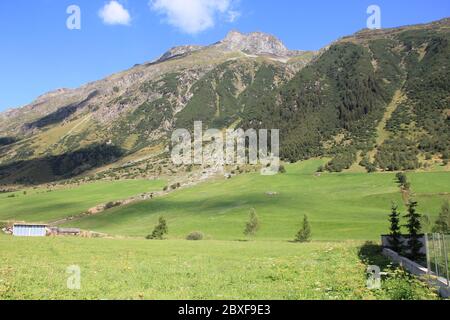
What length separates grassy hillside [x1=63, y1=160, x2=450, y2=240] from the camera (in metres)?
105

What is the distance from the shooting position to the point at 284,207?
13612cm

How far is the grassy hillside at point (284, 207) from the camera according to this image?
105 metres

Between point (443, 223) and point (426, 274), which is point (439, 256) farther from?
point (443, 223)

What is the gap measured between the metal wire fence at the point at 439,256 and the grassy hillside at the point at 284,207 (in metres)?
64.3

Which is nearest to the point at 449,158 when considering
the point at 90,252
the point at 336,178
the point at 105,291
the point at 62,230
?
the point at 336,178

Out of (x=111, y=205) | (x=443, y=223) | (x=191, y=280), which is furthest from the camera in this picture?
(x=111, y=205)

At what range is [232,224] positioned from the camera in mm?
113750

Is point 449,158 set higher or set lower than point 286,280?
higher

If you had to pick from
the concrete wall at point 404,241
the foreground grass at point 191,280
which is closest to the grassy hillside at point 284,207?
the concrete wall at point 404,241

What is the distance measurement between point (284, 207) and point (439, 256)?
116m

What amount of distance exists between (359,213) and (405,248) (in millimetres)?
84808

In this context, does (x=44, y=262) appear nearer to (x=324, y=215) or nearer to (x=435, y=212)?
(x=324, y=215)

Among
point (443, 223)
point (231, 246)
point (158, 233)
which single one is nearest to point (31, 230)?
point (158, 233)
